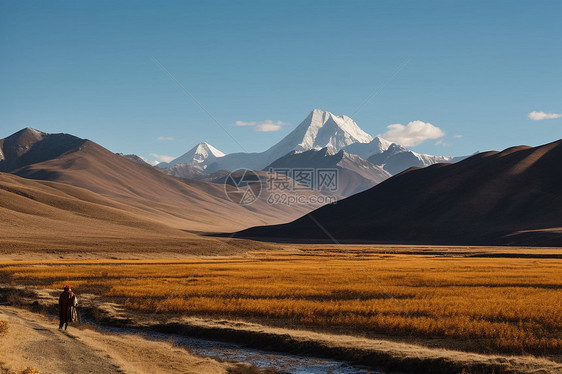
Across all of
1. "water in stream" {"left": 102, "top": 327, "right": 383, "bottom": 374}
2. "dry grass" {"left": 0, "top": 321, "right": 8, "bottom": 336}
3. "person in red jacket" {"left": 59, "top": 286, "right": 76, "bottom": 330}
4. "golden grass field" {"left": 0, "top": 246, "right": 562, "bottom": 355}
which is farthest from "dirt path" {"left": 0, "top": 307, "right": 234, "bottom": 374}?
"golden grass field" {"left": 0, "top": 246, "right": 562, "bottom": 355}

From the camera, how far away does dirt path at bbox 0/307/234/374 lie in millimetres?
18578

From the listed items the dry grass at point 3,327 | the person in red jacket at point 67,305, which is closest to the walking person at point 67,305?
the person in red jacket at point 67,305

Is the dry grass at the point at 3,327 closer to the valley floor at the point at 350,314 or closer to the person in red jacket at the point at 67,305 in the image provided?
the valley floor at the point at 350,314

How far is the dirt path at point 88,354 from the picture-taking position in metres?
18.6

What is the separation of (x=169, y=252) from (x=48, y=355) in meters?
82.0

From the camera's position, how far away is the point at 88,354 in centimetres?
2039

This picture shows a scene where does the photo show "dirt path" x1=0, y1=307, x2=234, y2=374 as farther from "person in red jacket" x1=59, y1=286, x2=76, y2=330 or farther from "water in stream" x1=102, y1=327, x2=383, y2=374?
"water in stream" x1=102, y1=327, x2=383, y2=374

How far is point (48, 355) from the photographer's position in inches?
786

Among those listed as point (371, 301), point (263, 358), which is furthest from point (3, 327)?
point (371, 301)

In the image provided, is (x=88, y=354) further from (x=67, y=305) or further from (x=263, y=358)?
(x=263, y=358)

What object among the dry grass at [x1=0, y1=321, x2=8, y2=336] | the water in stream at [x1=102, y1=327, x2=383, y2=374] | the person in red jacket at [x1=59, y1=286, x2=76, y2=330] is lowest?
the water in stream at [x1=102, y1=327, x2=383, y2=374]

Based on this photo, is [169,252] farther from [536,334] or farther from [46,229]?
[536,334]

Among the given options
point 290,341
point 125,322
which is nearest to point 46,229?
point 125,322

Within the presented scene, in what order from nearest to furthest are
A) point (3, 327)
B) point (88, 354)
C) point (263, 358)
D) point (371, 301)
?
point (88, 354) < point (263, 358) < point (3, 327) < point (371, 301)
